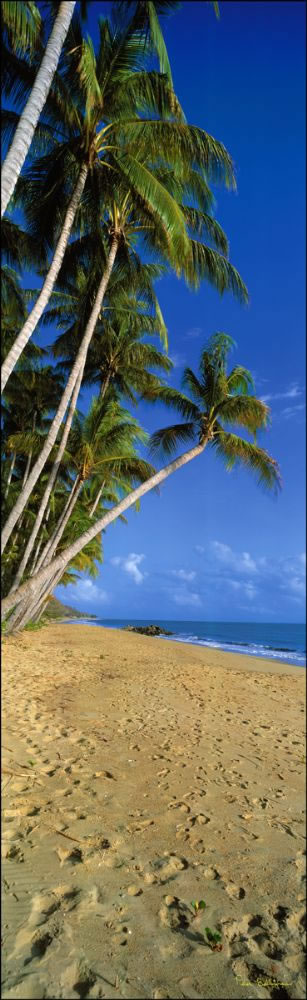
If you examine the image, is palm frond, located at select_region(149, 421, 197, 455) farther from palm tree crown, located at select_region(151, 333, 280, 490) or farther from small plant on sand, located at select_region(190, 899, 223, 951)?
small plant on sand, located at select_region(190, 899, 223, 951)

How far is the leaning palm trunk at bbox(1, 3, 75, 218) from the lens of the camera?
9.80 feet

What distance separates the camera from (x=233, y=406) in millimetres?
8203

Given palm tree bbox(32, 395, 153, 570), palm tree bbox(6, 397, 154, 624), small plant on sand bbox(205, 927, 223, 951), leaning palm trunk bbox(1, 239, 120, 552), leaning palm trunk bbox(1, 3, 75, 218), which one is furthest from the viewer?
palm tree bbox(32, 395, 153, 570)

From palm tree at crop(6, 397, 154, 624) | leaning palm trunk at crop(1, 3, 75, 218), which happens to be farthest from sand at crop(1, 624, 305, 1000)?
palm tree at crop(6, 397, 154, 624)

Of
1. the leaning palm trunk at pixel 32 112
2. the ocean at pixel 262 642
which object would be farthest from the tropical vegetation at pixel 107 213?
the ocean at pixel 262 642

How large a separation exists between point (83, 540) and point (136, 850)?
1.88m

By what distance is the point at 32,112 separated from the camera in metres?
3.20

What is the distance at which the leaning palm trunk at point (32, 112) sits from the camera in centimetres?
299

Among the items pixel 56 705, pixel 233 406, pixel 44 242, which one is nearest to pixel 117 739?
pixel 56 705

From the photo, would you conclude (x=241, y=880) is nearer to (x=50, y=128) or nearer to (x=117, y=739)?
(x=117, y=739)

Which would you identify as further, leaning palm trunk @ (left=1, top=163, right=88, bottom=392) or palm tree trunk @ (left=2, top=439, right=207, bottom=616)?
leaning palm trunk @ (left=1, top=163, right=88, bottom=392)

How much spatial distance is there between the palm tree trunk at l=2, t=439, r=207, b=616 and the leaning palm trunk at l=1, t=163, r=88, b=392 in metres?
1.33

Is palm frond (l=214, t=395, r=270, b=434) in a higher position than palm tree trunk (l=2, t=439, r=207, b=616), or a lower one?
higher

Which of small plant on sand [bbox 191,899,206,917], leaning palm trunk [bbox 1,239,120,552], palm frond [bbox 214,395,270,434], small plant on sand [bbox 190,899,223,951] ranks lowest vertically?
small plant on sand [bbox 191,899,206,917]
